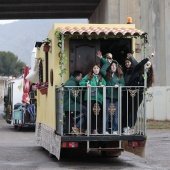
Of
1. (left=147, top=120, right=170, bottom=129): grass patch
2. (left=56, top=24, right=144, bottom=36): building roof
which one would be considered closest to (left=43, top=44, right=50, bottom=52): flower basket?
(left=56, top=24, right=144, bottom=36): building roof

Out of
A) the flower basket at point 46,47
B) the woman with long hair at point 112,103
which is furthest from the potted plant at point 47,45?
the woman with long hair at point 112,103

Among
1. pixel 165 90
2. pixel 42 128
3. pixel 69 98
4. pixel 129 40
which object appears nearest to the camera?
pixel 69 98

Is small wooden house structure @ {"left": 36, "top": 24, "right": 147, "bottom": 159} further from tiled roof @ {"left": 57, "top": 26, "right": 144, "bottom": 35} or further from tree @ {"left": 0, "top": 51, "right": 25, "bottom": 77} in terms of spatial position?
tree @ {"left": 0, "top": 51, "right": 25, "bottom": 77}

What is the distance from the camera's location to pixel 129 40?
46.2 ft

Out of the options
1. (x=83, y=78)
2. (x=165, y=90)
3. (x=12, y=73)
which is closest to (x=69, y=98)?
(x=83, y=78)

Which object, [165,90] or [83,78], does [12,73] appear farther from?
[83,78]

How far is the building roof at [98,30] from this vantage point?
13.2 meters

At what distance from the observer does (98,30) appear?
1336cm

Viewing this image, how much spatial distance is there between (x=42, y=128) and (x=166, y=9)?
22.7 meters

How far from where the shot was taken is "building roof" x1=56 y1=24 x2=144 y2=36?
13.2m

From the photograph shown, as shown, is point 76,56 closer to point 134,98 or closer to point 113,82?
point 113,82

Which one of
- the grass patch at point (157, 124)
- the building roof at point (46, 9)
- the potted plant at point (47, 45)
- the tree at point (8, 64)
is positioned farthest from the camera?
the tree at point (8, 64)

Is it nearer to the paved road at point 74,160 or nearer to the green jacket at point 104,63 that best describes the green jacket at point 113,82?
the green jacket at point 104,63

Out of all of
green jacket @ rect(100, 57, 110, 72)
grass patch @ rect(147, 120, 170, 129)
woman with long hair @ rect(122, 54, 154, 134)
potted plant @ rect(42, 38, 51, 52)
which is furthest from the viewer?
grass patch @ rect(147, 120, 170, 129)
